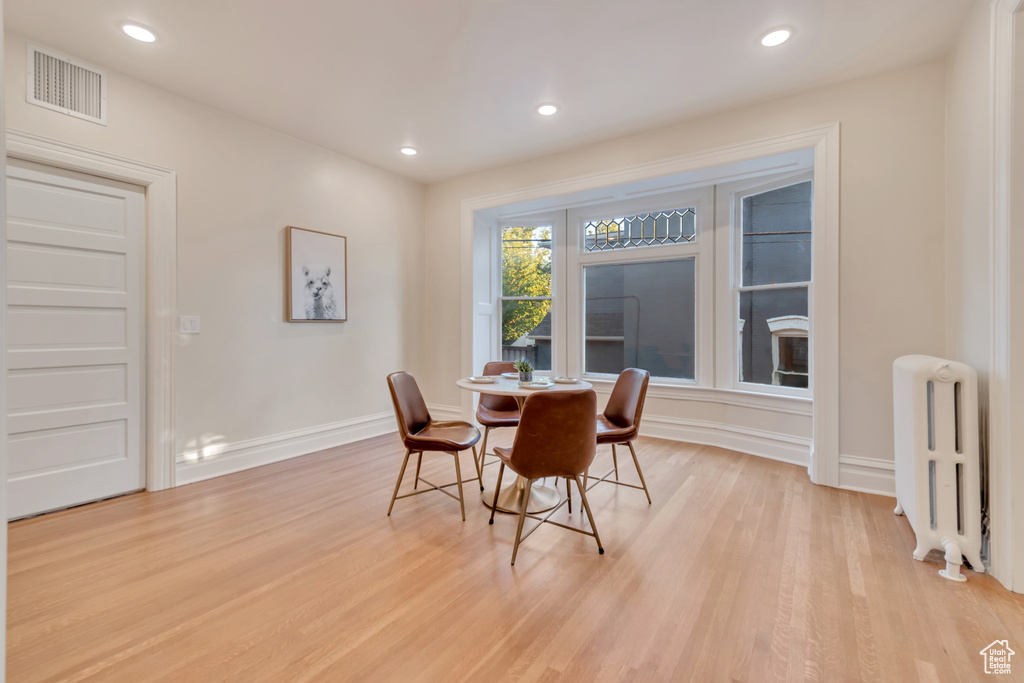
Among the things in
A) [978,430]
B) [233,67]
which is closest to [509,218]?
[233,67]

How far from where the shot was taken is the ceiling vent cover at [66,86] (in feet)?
9.02

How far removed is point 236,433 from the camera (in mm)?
3697

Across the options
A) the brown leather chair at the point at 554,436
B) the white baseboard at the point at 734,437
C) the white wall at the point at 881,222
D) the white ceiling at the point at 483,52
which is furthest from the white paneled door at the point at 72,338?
the white wall at the point at 881,222

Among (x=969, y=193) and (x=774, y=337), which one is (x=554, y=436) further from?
(x=774, y=337)

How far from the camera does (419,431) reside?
122 inches

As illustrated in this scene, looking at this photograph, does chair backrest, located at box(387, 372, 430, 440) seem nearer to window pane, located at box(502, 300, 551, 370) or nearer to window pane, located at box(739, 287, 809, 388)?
window pane, located at box(502, 300, 551, 370)

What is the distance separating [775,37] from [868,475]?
2.85 meters

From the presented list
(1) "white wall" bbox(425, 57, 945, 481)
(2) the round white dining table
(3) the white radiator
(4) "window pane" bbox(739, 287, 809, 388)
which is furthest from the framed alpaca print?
(3) the white radiator

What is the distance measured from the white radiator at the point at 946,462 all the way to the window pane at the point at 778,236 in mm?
1822

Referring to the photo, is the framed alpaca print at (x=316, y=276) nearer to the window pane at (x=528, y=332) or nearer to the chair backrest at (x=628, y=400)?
the window pane at (x=528, y=332)

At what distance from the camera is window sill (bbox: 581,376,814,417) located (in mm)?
3809

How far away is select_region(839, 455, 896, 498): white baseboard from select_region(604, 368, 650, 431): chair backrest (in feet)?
4.74

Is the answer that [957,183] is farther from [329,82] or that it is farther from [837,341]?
[329,82]

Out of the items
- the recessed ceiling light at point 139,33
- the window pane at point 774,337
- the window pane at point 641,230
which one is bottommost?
the window pane at point 774,337
